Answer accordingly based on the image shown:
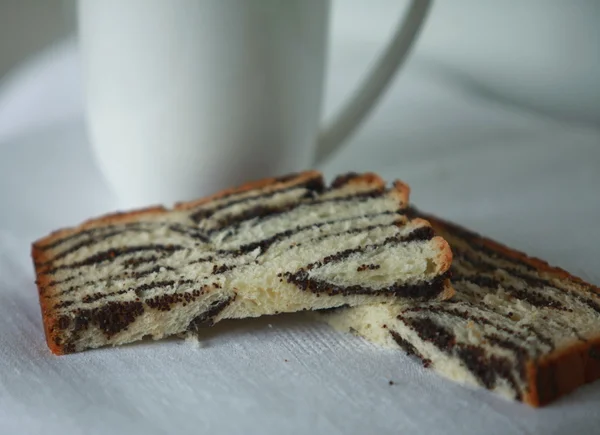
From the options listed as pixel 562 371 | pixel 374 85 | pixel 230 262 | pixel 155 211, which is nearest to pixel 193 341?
pixel 230 262

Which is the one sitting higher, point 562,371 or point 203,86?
point 203,86

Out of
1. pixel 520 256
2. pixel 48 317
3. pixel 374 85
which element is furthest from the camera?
pixel 374 85

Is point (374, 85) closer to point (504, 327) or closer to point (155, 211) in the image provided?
point (155, 211)

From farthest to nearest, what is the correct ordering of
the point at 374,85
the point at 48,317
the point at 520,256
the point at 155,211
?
1. the point at 374,85
2. the point at 155,211
3. the point at 520,256
4. the point at 48,317

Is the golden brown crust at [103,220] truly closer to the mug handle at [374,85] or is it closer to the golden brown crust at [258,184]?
the golden brown crust at [258,184]

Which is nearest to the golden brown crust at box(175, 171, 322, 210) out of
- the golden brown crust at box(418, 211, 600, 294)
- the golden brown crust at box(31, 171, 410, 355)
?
the golden brown crust at box(31, 171, 410, 355)

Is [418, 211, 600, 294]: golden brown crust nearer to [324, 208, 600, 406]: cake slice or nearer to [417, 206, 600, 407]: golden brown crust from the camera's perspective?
[324, 208, 600, 406]: cake slice
